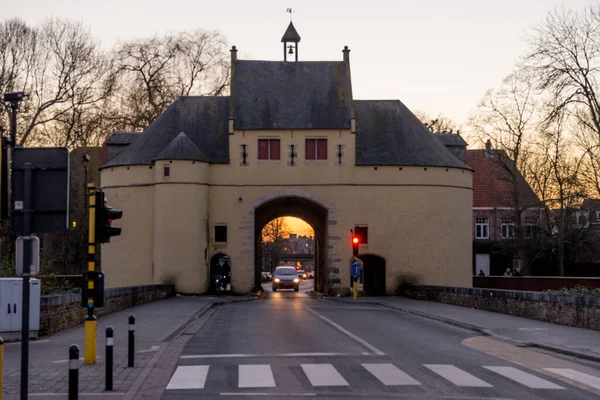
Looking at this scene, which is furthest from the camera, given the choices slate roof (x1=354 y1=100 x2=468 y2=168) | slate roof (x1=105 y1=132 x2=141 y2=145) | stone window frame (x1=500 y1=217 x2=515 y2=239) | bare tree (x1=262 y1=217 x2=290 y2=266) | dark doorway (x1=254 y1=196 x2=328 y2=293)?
bare tree (x1=262 y1=217 x2=290 y2=266)

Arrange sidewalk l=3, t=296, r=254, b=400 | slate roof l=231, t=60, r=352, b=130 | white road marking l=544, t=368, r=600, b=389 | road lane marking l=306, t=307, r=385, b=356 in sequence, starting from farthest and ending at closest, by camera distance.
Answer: slate roof l=231, t=60, r=352, b=130
road lane marking l=306, t=307, r=385, b=356
white road marking l=544, t=368, r=600, b=389
sidewalk l=3, t=296, r=254, b=400

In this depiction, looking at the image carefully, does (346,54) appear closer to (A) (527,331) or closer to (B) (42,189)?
(A) (527,331)

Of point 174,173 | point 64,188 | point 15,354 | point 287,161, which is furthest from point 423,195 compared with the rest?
point 64,188

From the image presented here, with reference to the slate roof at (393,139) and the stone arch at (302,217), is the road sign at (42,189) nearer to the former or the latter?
the stone arch at (302,217)

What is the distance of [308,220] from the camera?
6078cm

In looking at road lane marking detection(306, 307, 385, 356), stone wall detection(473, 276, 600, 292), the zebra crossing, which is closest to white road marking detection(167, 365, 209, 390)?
the zebra crossing

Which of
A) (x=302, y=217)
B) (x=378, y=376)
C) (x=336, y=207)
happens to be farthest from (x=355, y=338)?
(x=302, y=217)

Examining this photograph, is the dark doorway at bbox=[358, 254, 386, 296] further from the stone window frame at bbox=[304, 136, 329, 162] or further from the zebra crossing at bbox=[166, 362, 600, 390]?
the zebra crossing at bbox=[166, 362, 600, 390]

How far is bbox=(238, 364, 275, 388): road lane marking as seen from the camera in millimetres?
12852

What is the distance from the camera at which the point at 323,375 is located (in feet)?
45.2

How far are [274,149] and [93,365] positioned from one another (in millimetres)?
37636

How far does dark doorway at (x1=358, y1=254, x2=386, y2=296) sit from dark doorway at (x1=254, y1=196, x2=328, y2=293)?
286 cm

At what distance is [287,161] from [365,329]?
2902 cm

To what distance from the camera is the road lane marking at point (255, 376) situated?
12852mm
